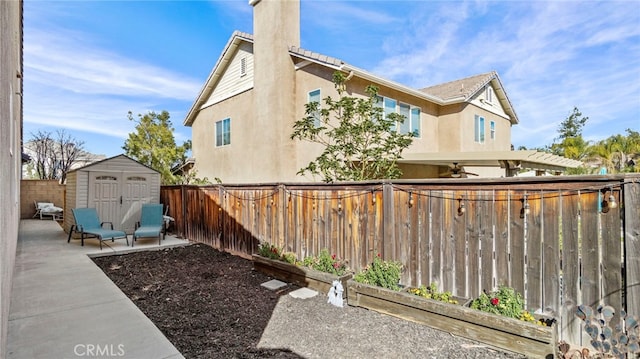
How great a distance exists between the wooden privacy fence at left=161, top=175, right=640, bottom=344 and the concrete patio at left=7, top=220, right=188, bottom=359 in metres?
3.06

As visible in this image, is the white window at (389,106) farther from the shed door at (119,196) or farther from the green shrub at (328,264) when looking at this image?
the shed door at (119,196)

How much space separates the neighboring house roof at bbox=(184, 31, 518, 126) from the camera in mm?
10062

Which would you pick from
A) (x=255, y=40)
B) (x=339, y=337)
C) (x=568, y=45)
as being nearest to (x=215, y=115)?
(x=255, y=40)

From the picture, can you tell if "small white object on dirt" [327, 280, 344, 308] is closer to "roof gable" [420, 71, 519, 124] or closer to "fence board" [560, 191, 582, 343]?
"fence board" [560, 191, 582, 343]

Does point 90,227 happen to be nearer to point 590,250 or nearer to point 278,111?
point 278,111

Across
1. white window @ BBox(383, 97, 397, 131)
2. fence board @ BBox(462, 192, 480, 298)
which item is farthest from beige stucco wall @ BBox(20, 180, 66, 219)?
fence board @ BBox(462, 192, 480, 298)

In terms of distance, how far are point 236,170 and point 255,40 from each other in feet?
17.4

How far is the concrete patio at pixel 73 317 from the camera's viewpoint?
10.6 ft

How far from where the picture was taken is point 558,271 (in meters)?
3.40

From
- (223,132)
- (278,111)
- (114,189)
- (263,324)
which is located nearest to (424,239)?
(263,324)

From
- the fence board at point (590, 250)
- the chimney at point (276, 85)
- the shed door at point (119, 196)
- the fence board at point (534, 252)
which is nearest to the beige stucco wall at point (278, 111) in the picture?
the chimney at point (276, 85)

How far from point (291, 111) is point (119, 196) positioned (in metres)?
6.58

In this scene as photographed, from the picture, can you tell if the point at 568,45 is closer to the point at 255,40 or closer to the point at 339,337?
the point at 255,40

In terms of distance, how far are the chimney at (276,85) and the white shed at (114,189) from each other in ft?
13.4
